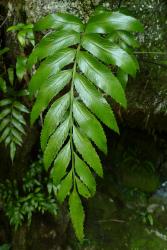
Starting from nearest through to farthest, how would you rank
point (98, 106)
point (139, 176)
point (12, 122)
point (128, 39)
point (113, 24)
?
point (98, 106), point (113, 24), point (128, 39), point (12, 122), point (139, 176)

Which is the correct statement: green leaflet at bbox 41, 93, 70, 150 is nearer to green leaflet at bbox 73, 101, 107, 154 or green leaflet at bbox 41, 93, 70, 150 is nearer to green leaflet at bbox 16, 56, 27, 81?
green leaflet at bbox 73, 101, 107, 154

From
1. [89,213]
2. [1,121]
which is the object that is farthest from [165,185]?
[1,121]

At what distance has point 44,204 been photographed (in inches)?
105

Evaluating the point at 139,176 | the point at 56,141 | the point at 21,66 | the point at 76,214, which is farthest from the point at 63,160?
the point at 139,176

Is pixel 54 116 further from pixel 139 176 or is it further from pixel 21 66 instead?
pixel 139 176

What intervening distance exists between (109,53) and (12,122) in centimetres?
102

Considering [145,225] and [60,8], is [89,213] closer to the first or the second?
[145,225]

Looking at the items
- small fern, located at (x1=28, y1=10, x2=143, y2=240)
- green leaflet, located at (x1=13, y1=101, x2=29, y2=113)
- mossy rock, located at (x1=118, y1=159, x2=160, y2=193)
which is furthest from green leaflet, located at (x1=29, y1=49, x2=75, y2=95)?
mossy rock, located at (x1=118, y1=159, x2=160, y2=193)

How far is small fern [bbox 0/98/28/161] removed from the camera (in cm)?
233

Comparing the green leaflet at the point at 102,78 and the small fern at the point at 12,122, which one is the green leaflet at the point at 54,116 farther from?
the small fern at the point at 12,122

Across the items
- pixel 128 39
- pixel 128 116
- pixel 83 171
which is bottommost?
pixel 128 116

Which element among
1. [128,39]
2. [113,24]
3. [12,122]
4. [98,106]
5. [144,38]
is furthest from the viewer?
[12,122]

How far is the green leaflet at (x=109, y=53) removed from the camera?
4.88 feet

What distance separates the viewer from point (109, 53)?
4.92ft
